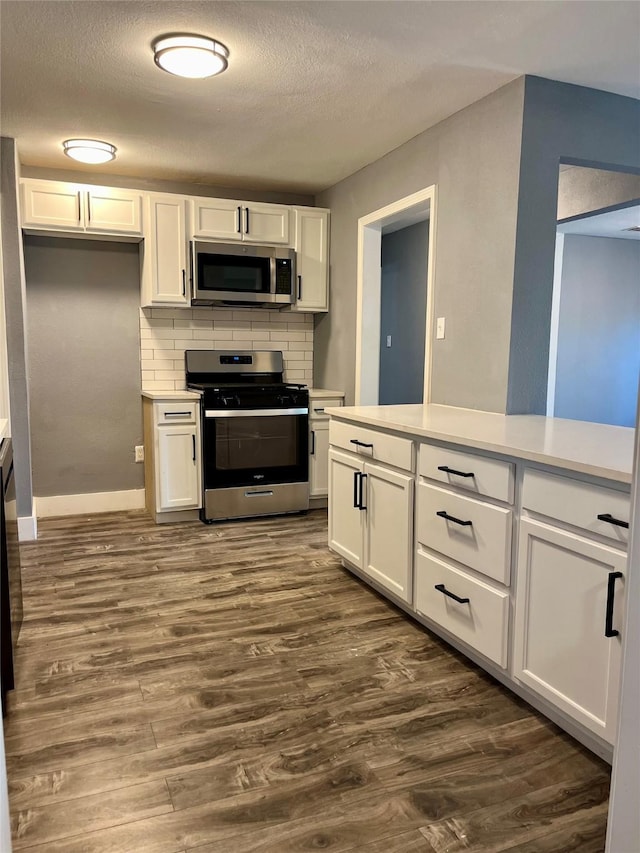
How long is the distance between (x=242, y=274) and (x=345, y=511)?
2.04m

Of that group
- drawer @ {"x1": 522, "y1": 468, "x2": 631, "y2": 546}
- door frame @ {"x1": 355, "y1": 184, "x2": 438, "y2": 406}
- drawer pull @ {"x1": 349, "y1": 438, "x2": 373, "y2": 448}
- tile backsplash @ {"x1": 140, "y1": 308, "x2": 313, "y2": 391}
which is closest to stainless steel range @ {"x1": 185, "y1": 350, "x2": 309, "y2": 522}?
tile backsplash @ {"x1": 140, "y1": 308, "x2": 313, "y2": 391}

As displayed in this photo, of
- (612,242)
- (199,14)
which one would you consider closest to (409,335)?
(612,242)

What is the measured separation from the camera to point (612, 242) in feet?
19.1

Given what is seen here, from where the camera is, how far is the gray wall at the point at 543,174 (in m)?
2.72

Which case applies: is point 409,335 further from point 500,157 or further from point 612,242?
point 500,157

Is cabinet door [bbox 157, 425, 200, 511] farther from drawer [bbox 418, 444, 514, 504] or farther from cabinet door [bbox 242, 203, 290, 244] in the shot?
drawer [bbox 418, 444, 514, 504]

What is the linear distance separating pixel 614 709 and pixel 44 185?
4047mm

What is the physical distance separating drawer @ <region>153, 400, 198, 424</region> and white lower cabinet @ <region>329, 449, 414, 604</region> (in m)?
1.24

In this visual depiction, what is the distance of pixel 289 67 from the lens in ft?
8.52

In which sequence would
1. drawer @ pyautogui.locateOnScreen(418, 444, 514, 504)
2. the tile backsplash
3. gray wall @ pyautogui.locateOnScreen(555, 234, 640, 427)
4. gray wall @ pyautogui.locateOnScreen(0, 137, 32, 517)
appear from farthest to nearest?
gray wall @ pyautogui.locateOnScreen(555, 234, 640, 427) → the tile backsplash → gray wall @ pyautogui.locateOnScreen(0, 137, 32, 517) → drawer @ pyautogui.locateOnScreen(418, 444, 514, 504)

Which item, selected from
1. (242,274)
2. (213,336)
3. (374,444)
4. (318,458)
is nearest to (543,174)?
(374,444)

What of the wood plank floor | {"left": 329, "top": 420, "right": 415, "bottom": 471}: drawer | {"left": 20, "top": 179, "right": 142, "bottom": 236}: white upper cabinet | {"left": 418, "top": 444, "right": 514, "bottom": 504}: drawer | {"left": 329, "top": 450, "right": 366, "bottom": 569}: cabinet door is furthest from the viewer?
{"left": 20, "top": 179, "right": 142, "bottom": 236}: white upper cabinet

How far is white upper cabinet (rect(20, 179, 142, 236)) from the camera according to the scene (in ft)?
12.6

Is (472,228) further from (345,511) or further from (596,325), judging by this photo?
(596,325)
